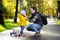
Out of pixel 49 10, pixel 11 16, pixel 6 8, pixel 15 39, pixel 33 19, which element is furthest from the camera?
pixel 49 10

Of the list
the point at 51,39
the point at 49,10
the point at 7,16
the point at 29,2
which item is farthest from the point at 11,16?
the point at 51,39

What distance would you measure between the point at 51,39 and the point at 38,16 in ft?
5.22

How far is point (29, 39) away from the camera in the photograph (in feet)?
44.8

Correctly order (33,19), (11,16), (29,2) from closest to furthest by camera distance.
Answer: (33,19) < (11,16) < (29,2)

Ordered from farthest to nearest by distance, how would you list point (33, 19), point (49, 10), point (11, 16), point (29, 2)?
point (49, 10) → point (29, 2) → point (11, 16) → point (33, 19)

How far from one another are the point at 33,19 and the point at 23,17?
987 millimetres

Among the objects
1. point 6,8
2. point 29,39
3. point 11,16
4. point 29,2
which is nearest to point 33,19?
point 29,39

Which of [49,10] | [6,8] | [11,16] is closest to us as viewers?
[6,8]

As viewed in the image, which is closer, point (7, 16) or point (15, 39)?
point (15, 39)

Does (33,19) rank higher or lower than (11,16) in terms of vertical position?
higher

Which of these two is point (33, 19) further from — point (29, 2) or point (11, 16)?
point (29, 2)

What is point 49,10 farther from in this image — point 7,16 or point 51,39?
point 51,39

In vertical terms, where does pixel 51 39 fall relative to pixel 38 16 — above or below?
below

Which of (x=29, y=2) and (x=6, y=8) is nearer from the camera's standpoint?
(x=6, y=8)
